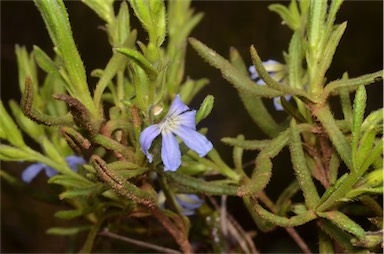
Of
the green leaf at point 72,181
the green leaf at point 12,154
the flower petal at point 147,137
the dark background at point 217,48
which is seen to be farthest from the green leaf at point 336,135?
the dark background at point 217,48

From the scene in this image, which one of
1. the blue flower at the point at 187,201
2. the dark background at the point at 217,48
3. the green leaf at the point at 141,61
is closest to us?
the green leaf at the point at 141,61

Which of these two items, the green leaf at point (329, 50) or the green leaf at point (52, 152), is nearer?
the green leaf at point (329, 50)

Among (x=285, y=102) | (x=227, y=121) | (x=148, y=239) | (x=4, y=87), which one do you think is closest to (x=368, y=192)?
(x=285, y=102)

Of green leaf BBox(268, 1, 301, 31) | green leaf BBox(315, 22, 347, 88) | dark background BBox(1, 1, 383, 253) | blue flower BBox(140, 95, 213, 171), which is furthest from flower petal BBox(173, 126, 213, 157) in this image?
dark background BBox(1, 1, 383, 253)

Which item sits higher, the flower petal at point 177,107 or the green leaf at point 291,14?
the green leaf at point 291,14

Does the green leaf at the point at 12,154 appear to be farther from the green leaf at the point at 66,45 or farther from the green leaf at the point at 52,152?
the green leaf at the point at 66,45

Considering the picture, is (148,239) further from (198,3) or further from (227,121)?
(198,3)

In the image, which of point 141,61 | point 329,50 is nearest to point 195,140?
point 141,61
